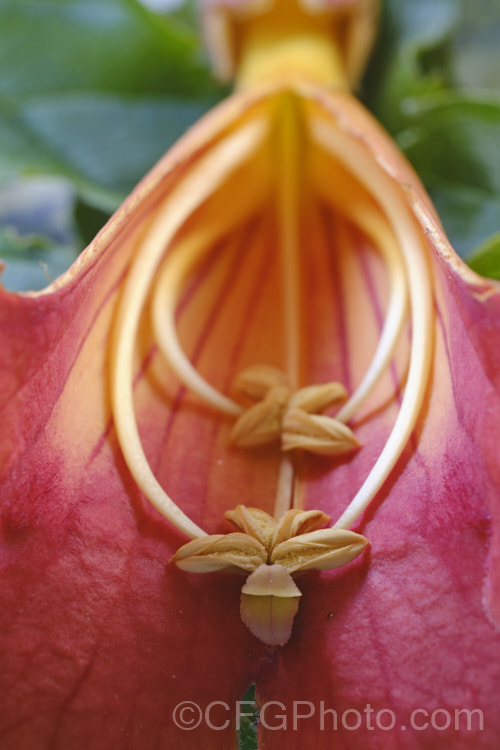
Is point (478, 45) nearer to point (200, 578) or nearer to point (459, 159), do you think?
point (459, 159)

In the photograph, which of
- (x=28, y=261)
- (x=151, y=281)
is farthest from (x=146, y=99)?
(x=151, y=281)

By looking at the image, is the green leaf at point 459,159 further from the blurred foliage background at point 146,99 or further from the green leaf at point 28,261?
the green leaf at point 28,261

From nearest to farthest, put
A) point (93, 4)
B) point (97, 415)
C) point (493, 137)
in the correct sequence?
point (97, 415) < point (493, 137) < point (93, 4)

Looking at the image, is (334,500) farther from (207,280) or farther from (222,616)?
(207,280)

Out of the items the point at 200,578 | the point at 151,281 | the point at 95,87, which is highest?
the point at 95,87

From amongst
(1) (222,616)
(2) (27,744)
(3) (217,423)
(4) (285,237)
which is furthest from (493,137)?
(2) (27,744)

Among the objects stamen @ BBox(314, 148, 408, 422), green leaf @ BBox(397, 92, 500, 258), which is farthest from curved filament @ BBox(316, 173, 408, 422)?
green leaf @ BBox(397, 92, 500, 258)

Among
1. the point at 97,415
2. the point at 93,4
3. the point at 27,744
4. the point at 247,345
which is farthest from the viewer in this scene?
the point at 93,4
